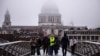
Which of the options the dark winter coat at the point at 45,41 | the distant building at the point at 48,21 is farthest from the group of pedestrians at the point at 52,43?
the distant building at the point at 48,21

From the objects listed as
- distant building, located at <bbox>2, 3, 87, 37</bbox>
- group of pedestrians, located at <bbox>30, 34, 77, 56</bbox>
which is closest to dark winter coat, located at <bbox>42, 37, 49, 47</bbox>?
group of pedestrians, located at <bbox>30, 34, 77, 56</bbox>

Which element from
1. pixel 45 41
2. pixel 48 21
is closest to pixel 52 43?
pixel 45 41

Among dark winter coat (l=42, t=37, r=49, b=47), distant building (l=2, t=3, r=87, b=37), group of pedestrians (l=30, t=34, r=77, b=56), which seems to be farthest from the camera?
distant building (l=2, t=3, r=87, b=37)

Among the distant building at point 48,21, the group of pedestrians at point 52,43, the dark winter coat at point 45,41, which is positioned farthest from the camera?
the distant building at point 48,21

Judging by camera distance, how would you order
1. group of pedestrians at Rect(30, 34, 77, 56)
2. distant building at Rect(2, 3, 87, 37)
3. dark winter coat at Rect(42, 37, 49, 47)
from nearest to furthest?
1. group of pedestrians at Rect(30, 34, 77, 56)
2. dark winter coat at Rect(42, 37, 49, 47)
3. distant building at Rect(2, 3, 87, 37)

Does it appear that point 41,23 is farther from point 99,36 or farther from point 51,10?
point 99,36

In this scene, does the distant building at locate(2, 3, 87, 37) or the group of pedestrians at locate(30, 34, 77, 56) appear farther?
the distant building at locate(2, 3, 87, 37)

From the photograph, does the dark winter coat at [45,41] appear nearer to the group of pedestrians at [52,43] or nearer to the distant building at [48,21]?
the group of pedestrians at [52,43]

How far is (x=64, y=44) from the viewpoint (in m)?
22.6

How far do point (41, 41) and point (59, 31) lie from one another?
117 m

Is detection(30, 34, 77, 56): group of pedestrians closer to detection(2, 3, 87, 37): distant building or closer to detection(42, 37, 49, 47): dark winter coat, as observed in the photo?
detection(42, 37, 49, 47): dark winter coat

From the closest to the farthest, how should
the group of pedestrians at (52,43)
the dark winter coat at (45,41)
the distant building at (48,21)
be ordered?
the group of pedestrians at (52,43)
the dark winter coat at (45,41)
the distant building at (48,21)

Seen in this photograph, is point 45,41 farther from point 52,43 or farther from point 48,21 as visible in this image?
point 48,21

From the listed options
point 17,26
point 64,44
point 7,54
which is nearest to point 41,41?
point 64,44
